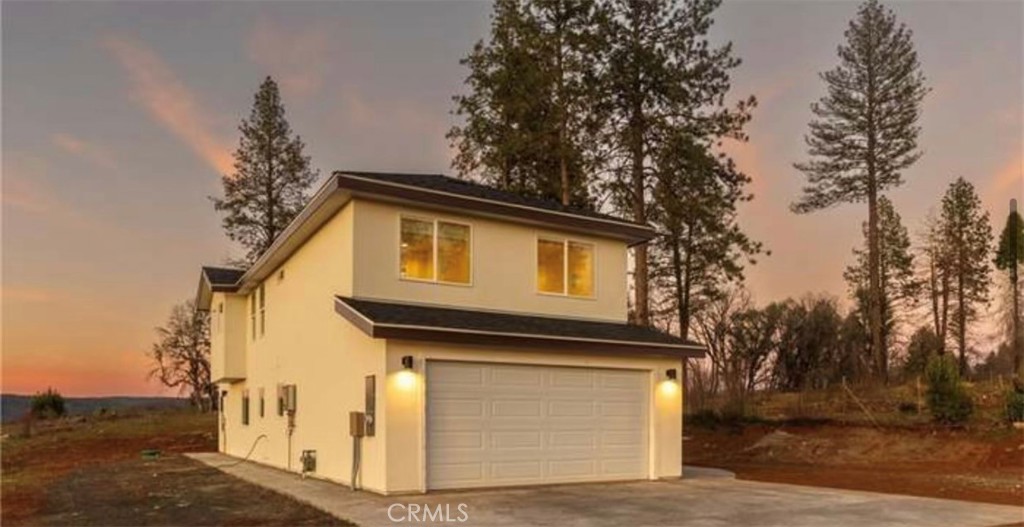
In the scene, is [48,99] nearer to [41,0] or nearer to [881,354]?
[41,0]

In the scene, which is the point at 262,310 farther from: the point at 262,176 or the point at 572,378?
the point at 262,176

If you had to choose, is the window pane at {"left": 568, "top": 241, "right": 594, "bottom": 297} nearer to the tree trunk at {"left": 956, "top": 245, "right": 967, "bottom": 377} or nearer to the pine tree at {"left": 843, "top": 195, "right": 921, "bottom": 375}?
the pine tree at {"left": 843, "top": 195, "right": 921, "bottom": 375}

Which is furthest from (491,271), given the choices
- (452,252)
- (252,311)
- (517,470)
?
(252,311)

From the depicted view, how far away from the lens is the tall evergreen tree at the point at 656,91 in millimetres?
23734

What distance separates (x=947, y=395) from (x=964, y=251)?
21817mm

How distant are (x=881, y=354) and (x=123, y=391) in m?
35.1

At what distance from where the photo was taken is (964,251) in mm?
38188

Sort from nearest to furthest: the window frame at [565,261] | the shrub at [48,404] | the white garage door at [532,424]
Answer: the white garage door at [532,424] → the window frame at [565,261] → the shrub at [48,404]

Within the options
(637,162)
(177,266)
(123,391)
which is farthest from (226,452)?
(123,391)

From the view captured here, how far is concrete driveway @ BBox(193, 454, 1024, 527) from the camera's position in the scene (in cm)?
935

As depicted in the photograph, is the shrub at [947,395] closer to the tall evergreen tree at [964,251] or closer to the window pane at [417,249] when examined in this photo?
the window pane at [417,249]

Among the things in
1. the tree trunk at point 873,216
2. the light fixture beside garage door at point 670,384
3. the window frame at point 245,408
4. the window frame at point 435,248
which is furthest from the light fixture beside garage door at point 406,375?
the tree trunk at point 873,216

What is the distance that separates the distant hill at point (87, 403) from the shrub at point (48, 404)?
1.21 feet

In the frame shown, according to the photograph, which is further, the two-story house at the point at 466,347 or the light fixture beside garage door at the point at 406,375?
the two-story house at the point at 466,347
